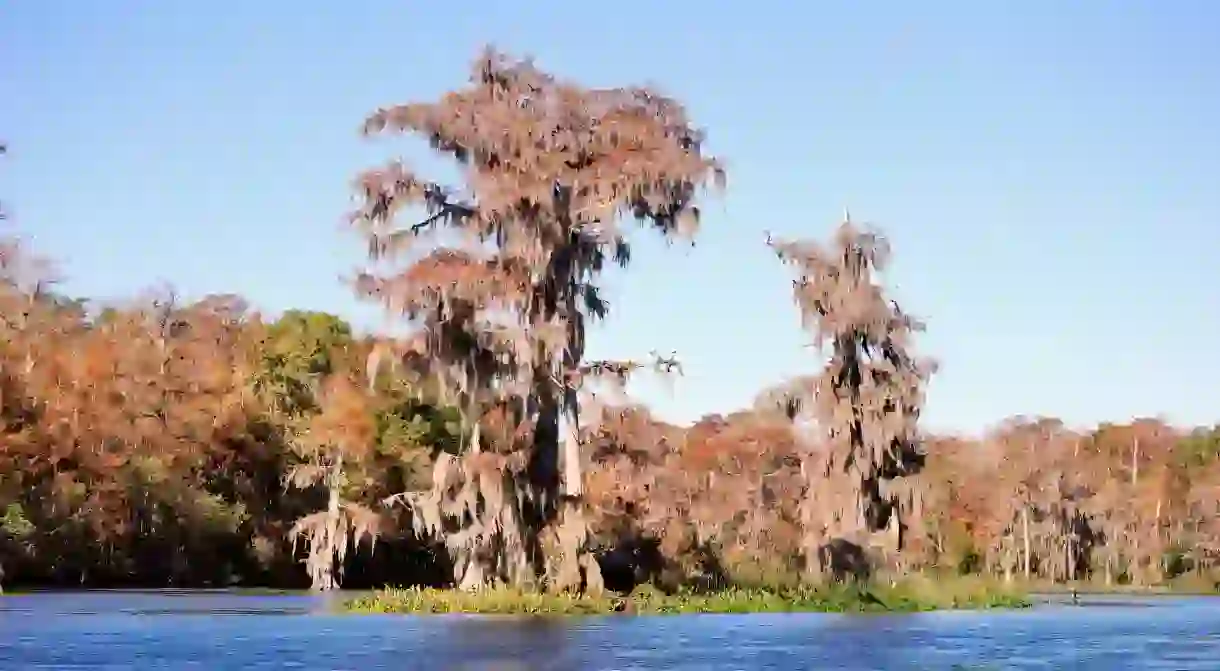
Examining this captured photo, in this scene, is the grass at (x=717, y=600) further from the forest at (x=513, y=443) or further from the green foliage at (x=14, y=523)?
the green foliage at (x=14, y=523)

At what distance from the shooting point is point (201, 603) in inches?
1650

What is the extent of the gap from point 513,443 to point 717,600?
5.78 metres

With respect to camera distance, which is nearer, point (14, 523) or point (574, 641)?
point (574, 641)

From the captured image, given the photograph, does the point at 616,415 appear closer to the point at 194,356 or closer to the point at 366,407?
the point at 366,407

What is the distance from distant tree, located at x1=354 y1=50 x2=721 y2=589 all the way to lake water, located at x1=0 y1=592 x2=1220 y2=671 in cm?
254

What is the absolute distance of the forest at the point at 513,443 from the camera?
34.2 m

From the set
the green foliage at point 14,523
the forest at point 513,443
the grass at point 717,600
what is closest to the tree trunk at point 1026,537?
the forest at point 513,443

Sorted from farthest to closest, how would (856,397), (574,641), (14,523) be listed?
(14,523)
(856,397)
(574,641)

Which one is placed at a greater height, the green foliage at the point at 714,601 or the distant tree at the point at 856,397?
the distant tree at the point at 856,397

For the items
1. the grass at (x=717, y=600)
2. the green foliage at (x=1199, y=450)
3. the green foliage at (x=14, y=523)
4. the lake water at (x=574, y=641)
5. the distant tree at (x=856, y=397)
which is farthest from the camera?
the green foliage at (x=1199, y=450)

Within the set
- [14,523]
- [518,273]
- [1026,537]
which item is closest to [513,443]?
[518,273]

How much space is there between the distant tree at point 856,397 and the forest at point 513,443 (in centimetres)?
7

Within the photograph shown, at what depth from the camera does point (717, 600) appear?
37.0 metres

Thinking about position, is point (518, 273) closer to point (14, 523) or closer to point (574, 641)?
point (574, 641)
